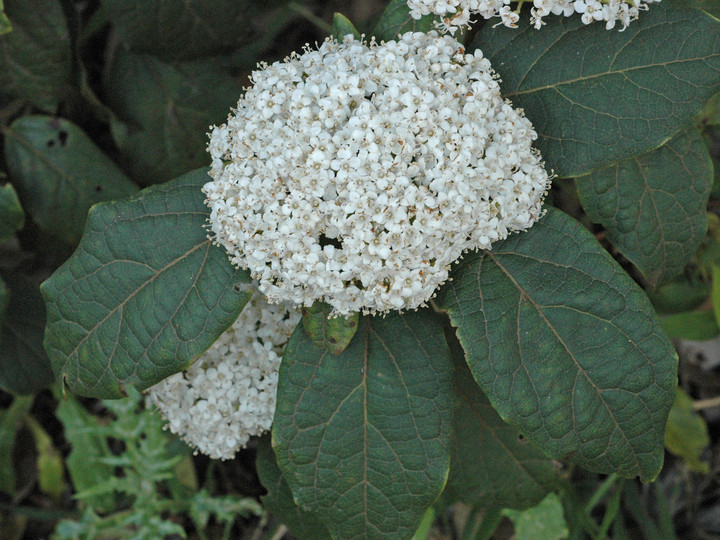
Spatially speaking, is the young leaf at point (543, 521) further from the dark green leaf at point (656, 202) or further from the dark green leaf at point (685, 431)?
the dark green leaf at point (656, 202)

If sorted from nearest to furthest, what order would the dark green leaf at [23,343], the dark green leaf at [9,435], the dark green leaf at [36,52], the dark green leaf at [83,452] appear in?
1. the dark green leaf at [36,52]
2. the dark green leaf at [23,343]
3. the dark green leaf at [83,452]
4. the dark green leaf at [9,435]

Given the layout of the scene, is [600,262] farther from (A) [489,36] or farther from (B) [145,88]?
(B) [145,88]

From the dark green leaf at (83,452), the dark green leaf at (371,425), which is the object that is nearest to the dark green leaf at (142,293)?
the dark green leaf at (371,425)

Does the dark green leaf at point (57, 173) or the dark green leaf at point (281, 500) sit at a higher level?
the dark green leaf at point (57, 173)

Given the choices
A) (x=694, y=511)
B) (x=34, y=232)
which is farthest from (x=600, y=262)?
(x=34, y=232)

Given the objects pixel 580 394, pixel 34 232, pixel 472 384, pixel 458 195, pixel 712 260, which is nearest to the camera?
pixel 458 195
